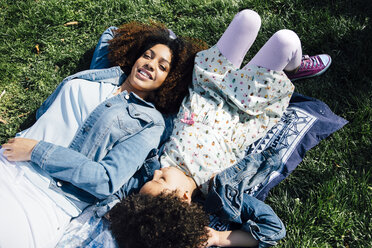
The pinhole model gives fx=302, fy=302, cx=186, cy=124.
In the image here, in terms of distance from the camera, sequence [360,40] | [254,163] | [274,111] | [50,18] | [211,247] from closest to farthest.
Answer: [211,247]
[254,163]
[274,111]
[360,40]
[50,18]

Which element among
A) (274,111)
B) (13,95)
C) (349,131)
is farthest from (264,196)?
(13,95)

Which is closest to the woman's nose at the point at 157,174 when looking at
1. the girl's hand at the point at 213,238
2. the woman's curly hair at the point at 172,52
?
the girl's hand at the point at 213,238

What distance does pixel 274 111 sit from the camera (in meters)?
3.29

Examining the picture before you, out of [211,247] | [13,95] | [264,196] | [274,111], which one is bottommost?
[211,247]

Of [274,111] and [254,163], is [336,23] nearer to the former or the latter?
[274,111]

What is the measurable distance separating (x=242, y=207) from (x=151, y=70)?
1642 mm

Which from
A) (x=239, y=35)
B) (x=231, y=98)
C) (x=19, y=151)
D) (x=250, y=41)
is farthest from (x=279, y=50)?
(x=19, y=151)

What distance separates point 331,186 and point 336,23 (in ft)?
6.95

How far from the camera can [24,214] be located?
8.31 feet

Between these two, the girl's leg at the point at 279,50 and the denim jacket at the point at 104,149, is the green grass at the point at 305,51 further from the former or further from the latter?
the denim jacket at the point at 104,149

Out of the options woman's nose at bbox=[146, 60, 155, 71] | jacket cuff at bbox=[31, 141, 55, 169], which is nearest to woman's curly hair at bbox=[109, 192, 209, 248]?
jacket cuff at bbox=[31, 141, 55, 169]

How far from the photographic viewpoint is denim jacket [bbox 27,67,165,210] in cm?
263

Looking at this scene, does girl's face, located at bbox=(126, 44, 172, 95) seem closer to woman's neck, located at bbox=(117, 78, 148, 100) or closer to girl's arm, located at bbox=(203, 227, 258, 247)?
woman's neck, located at bbox=(117, 78, 148, 100)

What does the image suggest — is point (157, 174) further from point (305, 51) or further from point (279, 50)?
point (305, 51)
